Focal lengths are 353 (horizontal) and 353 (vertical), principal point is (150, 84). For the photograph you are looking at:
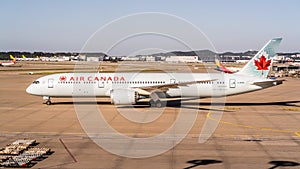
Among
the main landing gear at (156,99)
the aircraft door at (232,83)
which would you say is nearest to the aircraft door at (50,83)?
the main landing gear at (156,99)

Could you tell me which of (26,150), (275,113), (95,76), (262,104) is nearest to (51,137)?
(26,150)

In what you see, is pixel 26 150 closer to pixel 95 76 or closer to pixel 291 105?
pixel 95 76

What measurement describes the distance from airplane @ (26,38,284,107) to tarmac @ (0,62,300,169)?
179 cm

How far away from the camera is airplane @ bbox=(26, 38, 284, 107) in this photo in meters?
41.3

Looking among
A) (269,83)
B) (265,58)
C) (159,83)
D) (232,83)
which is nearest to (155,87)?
(159,83)

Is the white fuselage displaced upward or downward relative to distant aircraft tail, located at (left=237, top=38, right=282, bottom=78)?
downward

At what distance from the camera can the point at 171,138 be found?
25.7m

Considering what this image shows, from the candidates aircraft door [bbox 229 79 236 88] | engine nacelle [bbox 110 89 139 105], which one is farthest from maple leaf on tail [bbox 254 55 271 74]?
engine nacelle [bbox 110 89 139 105]

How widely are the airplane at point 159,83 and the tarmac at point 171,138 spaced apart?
179 cm

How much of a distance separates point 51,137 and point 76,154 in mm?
5287

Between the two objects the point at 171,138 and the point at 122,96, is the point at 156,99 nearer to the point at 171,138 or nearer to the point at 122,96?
the point at 122,96

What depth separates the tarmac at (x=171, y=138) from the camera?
19672 mm

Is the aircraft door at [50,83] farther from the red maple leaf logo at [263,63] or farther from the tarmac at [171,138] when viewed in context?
the red maple leaf logo at [263,63]

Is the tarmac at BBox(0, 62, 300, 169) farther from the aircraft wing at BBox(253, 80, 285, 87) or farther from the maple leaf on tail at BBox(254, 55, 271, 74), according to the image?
the maple leaf on tail at BBox(254, 55, 271, 74)
